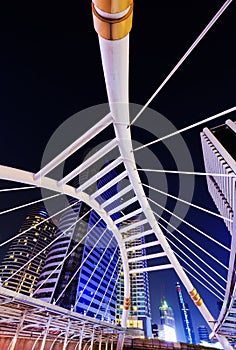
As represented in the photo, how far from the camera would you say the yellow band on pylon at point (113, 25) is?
1810mm

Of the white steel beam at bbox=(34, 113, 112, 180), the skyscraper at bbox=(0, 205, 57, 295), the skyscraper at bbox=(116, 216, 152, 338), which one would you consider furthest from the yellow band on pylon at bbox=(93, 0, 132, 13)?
the skyscraper at bbox=(0, 205, 57, 295)

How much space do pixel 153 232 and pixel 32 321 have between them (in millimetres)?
4993

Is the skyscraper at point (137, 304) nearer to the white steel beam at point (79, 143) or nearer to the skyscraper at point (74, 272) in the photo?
the skyscraper at point (74, 272)

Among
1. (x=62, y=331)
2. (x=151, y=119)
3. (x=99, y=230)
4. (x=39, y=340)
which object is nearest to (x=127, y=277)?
(x=62, y=331)

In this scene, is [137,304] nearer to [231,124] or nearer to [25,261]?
[25,261]

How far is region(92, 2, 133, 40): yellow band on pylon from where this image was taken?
1.81 meters

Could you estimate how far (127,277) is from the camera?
10641 millimetres

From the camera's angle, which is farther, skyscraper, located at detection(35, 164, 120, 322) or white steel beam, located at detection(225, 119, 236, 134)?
white steel beam, located at detection(225, 119, 236, 134)

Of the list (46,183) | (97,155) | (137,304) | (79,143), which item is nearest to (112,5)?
(79,143)

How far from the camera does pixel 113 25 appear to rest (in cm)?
186

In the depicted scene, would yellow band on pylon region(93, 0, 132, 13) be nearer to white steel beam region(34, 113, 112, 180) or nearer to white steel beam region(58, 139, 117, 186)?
white steel beam region(34, 113, 112, 180)

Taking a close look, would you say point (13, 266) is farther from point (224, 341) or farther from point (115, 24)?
point (115, 24)

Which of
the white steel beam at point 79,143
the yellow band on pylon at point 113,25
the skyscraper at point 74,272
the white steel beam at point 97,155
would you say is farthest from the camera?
the skyscraper at point 74,272

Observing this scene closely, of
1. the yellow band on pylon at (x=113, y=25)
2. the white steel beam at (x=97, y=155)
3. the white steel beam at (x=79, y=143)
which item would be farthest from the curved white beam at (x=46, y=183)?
the yellow band on pylon at (x=113, y=25)
